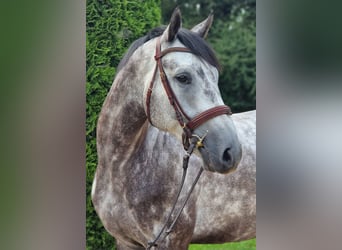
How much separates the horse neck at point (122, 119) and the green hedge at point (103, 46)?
51 mm

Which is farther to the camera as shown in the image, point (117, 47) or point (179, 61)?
point (117, 47)

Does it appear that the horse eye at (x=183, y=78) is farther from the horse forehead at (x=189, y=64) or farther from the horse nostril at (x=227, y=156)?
the horse nostril at (x=227, y=156)

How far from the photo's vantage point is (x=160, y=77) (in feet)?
9.42

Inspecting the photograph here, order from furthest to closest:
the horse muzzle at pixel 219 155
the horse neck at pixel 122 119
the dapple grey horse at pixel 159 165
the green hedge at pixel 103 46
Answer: the green hedge at pixel 103 46
the horse neck at pixel 122 119
the dapple grey horse at pixel 159 165
the horse muzzle at pixel 219 155

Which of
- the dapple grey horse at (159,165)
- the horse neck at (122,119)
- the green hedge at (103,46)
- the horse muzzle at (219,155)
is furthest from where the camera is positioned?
the green hedge at (103,46)

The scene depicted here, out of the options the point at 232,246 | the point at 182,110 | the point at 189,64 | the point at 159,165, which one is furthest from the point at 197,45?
the point at 232,246

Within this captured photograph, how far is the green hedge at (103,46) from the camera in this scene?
10.1ft

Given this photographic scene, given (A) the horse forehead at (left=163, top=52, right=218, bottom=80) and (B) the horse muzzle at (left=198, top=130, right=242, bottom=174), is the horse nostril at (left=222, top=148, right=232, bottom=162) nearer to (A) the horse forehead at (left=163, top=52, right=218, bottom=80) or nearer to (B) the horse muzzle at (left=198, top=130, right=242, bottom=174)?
(B) the horse muzzle at (left=198, top=130, right=242, bottom=174)

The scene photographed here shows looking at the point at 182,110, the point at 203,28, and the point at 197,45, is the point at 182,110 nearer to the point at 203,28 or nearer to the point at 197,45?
the point at 197,45

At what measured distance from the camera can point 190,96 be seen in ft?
9.20

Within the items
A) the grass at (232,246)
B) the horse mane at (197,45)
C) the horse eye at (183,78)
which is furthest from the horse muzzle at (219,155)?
the grass at (232,246)
